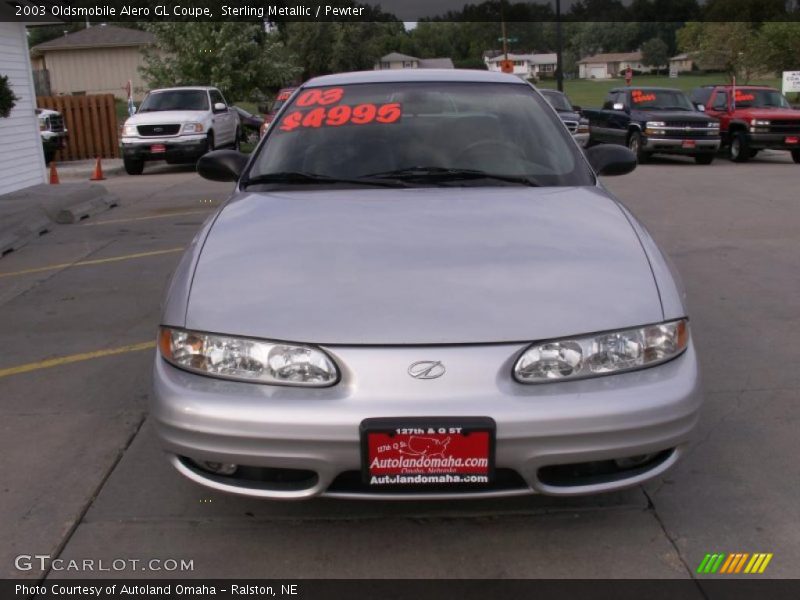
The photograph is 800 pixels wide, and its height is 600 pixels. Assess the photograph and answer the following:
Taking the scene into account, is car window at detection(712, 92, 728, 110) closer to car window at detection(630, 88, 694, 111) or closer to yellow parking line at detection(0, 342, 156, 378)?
car window at detection(630, 88, 694, 111)

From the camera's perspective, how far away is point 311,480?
269 centimetres

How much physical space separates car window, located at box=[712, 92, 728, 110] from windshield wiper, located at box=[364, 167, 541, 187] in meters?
17.2

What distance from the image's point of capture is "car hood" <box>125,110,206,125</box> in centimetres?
1848

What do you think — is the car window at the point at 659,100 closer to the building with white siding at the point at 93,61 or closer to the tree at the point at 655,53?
the building with white siding at the point at 93,61


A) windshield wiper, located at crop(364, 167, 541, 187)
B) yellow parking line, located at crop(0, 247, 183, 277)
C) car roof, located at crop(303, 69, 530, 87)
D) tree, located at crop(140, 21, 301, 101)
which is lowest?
yellow parking line, located at crop(0, 247, 183, 277)

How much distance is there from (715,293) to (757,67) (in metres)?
39.5

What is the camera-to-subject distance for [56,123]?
19703 millimetres

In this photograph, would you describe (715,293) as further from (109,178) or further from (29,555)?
(109,178)

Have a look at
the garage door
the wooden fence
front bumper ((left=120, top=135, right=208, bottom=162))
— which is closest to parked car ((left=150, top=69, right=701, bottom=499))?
front bumper ((left=120, top=135, right=208, bottom=162))

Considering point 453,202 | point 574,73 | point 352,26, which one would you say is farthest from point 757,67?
point 574,73

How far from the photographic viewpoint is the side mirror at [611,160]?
14.7ft

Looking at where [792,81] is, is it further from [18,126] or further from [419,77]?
[419,77]

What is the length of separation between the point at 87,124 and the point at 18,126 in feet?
26.7

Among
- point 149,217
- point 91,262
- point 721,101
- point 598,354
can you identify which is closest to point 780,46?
point 721,101
